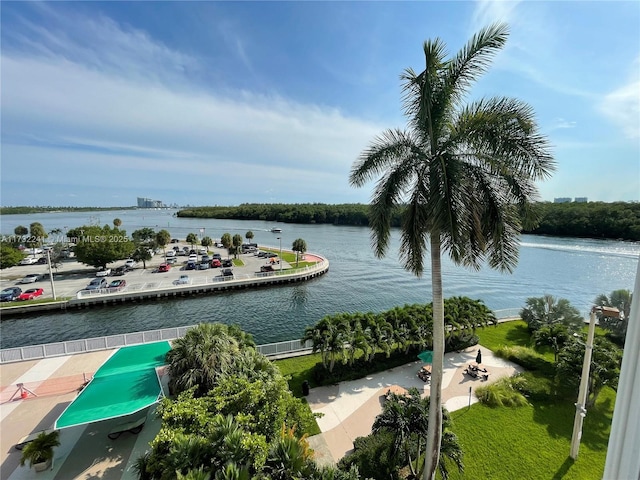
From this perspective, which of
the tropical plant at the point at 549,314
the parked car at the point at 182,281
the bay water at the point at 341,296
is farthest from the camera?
the parked car at the point at 182,281

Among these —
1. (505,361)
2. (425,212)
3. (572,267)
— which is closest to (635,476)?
(425,212)

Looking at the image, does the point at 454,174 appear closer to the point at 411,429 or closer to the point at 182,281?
the point at 411,429

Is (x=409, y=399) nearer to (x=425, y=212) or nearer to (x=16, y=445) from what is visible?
(x=425, y=212)

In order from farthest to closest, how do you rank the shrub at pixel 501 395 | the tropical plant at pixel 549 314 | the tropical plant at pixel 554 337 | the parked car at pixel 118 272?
the parked car at pixel 118 272
the tropical plant at pixel 549 314
the tropical plant at pixel 554 337
the shrub at pixel 501 395

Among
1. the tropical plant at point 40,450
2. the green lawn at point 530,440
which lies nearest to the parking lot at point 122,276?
the tropical plant at point 40,450

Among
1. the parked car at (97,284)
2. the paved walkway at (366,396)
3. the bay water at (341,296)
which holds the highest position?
the paved walkway at (366,396)

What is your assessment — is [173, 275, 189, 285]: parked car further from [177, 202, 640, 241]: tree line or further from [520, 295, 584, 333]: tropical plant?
[520, 295, 584, 333]: tropical plant

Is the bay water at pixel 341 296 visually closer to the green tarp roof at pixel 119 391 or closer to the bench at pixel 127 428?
the green tarp roof at pixel 119 391
